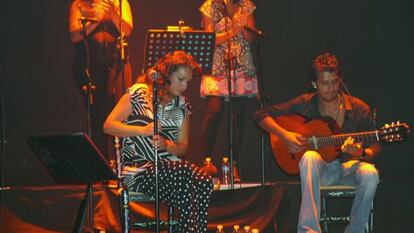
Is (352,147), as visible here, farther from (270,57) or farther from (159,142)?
(270,57)

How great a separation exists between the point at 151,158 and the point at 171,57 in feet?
2.52

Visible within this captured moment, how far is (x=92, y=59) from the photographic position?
6.71 metres

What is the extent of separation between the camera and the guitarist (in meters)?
5.47

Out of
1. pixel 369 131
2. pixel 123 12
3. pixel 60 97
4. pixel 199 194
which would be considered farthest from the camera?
pixel 60 97

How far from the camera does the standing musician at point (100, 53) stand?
653 cm

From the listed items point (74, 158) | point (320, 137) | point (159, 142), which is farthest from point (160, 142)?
point (320, 137)

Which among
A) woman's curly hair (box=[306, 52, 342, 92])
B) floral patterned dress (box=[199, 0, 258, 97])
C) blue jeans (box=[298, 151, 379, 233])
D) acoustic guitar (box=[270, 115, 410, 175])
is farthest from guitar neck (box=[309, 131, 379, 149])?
floral patterned dress (box=[199, 0, 258, 97])

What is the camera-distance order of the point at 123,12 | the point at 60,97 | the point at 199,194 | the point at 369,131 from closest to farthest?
the point at 199,194 → the point at 369,131 → the point at 123,12 → the point at 60,97

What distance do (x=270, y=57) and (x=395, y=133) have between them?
2.14 m

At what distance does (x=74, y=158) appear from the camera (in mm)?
4203

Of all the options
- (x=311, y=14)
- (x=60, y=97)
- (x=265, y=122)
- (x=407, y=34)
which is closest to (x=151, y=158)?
(x=265, y=122)

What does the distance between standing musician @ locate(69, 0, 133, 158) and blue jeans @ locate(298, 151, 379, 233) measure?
2027 millimetres

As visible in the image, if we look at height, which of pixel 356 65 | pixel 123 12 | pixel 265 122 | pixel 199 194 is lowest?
pixel 199 194

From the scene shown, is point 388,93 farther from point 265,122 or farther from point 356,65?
point 265,122
